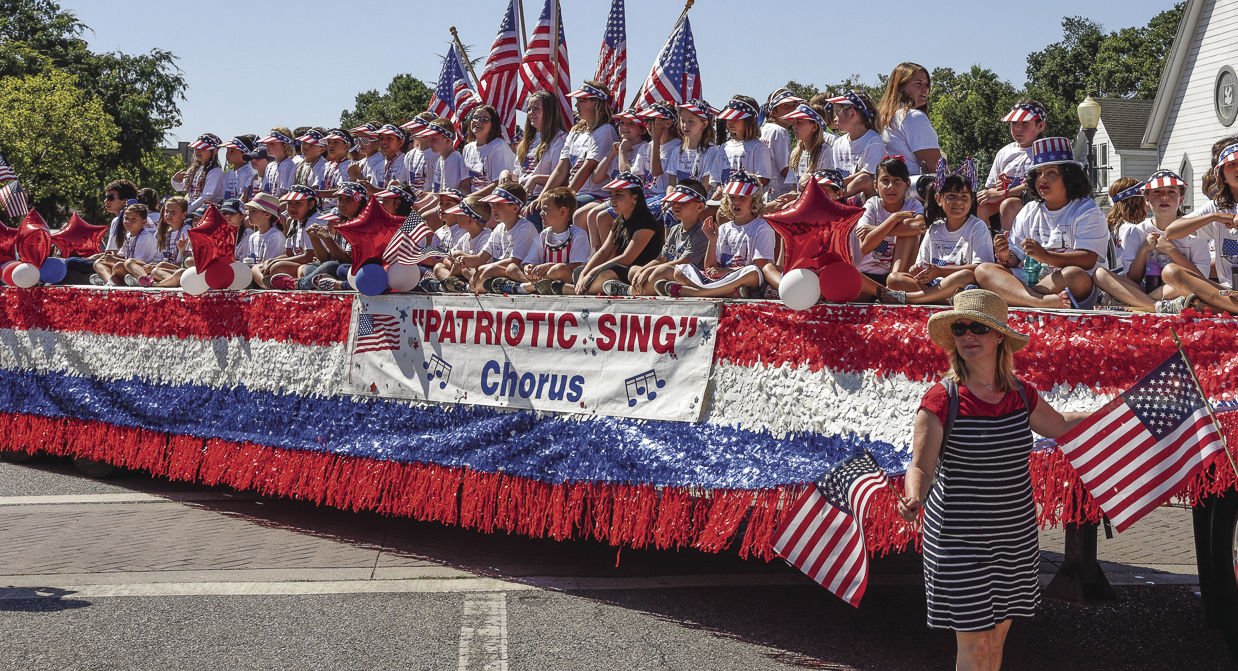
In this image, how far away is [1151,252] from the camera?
591cm

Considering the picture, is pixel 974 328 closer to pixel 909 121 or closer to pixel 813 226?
pixel 813 226

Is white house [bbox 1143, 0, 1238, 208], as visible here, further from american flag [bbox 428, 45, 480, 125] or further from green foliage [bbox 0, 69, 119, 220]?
green foliage [bbox 0, 69, 119, 220]

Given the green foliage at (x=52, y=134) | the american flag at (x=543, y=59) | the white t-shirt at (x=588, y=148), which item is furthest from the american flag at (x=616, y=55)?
the green foliage at (x=52, y=134)

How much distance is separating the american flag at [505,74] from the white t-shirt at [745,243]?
21.7ft

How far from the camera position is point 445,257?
8.45m

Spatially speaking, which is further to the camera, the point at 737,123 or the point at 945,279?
the point at 737,123

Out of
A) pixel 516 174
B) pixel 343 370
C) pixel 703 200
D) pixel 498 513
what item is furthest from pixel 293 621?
pixel 516 174

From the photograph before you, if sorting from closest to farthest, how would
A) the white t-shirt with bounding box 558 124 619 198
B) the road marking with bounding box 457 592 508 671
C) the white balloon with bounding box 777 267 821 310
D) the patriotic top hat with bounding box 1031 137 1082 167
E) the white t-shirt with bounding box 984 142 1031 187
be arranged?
the road marking with bounding box 457 592 508 671 < the white balloon with bounding box 777 267 821 310 < the patriotic top hat with bounding box 1031 137 1082 167 < the white t-shirt with bounding box 984 142 1031 187 < the white t-shirt with bounding box 558 124 619 198

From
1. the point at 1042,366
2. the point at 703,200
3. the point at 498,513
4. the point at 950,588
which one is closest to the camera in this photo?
the point at 950,588

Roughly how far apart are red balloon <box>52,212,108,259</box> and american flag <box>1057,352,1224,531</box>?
A: 909cm

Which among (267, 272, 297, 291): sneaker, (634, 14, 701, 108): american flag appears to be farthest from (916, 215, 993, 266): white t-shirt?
(634, 14, 701, 108): american flag

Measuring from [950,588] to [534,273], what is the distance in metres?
4.28

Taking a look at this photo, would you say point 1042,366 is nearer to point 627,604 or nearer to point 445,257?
point 627,604

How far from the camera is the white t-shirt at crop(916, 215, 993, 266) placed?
6.30 m
